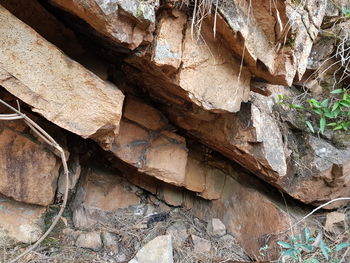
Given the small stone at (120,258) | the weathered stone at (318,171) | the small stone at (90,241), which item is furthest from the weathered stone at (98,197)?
the weathered stone at (318,171)

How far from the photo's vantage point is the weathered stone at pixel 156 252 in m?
1.97

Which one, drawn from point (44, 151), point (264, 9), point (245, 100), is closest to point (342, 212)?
point (245, 100)

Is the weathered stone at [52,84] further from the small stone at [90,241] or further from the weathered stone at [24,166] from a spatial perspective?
the small stone at [90,241]

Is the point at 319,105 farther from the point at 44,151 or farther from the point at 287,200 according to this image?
the point at 44,151

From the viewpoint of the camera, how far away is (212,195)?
2699 mm

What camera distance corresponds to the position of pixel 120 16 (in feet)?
4.48

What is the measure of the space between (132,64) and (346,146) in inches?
63.1

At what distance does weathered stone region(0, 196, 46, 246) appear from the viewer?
180 centimetres

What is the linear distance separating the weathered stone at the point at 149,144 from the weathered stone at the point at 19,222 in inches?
25.4

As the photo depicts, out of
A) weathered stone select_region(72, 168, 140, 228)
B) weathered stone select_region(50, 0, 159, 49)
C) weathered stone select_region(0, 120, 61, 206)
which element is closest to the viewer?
weathered stone select_region(50, 0, 159, 49)

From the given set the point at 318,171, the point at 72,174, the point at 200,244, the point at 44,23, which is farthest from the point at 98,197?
the point at 318,171

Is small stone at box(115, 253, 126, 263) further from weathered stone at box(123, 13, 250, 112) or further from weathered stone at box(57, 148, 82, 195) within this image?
weathered stone at box(123, 13, 250, 112)

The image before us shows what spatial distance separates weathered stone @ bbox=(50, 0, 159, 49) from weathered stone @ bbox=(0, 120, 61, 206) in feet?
2.70

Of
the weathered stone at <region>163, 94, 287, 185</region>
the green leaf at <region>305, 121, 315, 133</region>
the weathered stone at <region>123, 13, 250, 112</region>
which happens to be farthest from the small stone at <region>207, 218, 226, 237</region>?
the weathered stone at <region>123, 13, 250, 112</region>
